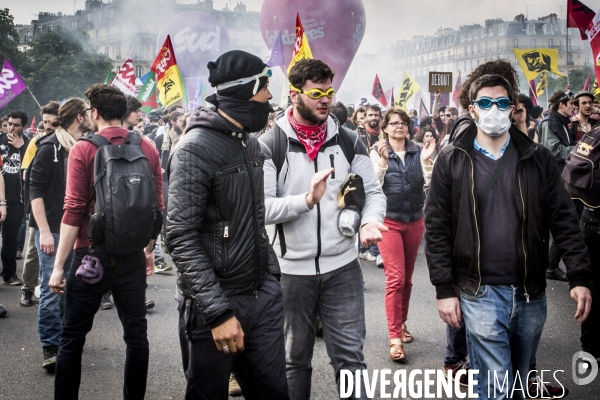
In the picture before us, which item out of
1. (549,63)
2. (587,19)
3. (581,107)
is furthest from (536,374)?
(549,63)

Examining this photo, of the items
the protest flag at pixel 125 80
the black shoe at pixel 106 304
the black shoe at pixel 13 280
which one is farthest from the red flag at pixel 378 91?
the black shoe at pixel 106 304

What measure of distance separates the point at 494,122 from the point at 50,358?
381cm

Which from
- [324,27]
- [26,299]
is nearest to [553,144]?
[26,299]

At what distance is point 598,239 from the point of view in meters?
5.16

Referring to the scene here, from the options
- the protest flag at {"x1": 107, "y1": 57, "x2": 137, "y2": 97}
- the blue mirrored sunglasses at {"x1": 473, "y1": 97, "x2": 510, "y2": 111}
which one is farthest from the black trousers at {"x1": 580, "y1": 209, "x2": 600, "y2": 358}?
the protest flag at {"x1": 107, "y1": 57, "x2": 137, "y2": 97}

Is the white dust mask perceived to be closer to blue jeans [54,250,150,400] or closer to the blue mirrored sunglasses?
the blue mirrored sunglasses

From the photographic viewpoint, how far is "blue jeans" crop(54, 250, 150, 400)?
3.94 meters

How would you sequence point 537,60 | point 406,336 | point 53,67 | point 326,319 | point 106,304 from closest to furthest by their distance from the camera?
point 326,319 < point 406,336 < point 106,304 < point 537,60 < point 53,67

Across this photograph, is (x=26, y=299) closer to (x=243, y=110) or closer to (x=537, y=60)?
(x=243, y=110)

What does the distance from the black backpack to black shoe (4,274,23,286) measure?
15.8 feet

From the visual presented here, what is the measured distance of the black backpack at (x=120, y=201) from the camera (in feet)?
12.9

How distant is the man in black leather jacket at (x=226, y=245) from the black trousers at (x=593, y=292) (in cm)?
313

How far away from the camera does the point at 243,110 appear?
3059 millimetres

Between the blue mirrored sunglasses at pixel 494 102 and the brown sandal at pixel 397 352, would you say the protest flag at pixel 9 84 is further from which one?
the blue mirrored sunglasses at pixel 494 102
